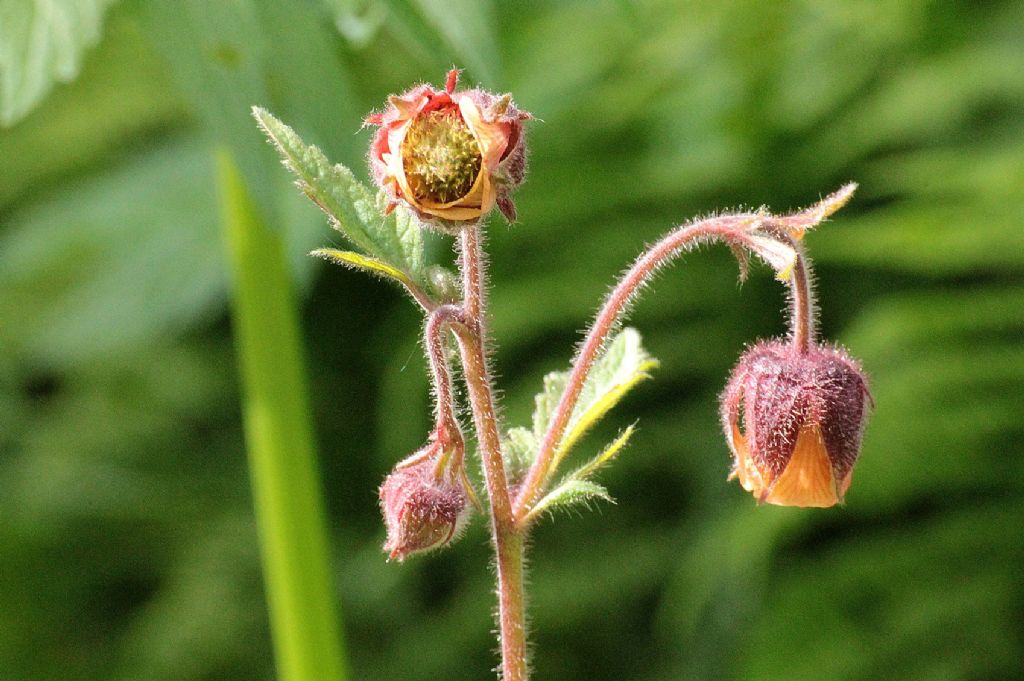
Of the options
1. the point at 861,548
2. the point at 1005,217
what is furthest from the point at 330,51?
the point at 861,548

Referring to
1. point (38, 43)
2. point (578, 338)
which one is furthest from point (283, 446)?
point (578, 338)

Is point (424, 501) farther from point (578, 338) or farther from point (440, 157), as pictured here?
point (578, 338)

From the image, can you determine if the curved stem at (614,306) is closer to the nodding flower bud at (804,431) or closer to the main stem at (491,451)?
the main stem at (491,451)

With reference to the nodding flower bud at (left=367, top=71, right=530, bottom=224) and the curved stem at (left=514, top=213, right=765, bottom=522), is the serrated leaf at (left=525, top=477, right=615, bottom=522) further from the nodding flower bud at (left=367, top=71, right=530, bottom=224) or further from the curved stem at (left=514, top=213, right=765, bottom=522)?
the nodding flower bud at (left=367, top=71, right=530, bottom=224)

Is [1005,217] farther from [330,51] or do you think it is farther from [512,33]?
[330,51]

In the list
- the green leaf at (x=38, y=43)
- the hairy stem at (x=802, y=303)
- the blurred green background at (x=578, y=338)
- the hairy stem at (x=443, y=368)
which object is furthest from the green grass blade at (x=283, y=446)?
the hairy stem at (x=802, y=303)

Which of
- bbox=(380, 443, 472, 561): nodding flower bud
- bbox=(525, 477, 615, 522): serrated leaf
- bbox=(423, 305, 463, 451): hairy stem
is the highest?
bbox=(423, 305, 463, 451): hairy stem

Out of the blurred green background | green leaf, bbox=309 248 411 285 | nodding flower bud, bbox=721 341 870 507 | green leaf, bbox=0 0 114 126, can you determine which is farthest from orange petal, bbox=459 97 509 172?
the blurred green background
